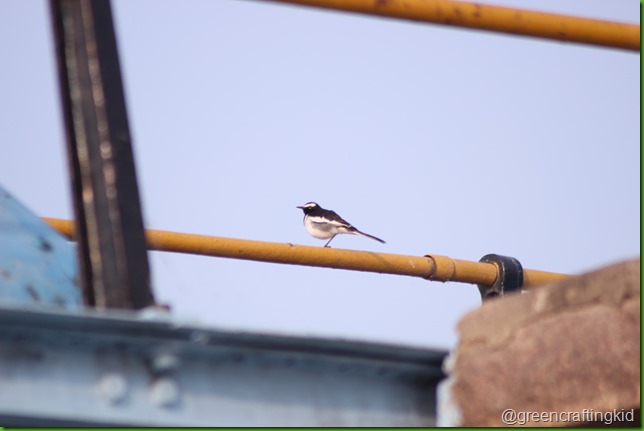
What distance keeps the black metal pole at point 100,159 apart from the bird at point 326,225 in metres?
12.0

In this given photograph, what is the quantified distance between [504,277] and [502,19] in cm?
270

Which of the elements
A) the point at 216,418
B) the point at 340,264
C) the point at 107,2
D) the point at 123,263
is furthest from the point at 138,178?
the point at 340,264

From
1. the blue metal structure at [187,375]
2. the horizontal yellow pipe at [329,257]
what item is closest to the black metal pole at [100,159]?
the blue metal structure at [187,375]

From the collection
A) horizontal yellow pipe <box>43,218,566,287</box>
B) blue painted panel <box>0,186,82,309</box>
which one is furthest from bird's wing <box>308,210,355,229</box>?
blue painted panel <box>0,186,82,309</box>

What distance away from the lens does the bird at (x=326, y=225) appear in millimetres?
15922

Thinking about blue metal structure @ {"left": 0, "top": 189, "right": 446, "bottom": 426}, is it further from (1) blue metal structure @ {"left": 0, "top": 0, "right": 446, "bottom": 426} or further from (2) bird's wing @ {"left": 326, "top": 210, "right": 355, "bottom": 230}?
(2) bird's wing @ {"left": 326, "top": 210, "right": 355, "bottom": 230}

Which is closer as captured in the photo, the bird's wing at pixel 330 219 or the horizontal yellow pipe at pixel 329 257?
the horizontal yellow pipe at pixel 329 257

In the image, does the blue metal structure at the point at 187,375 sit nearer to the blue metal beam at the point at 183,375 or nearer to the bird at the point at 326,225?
the blue metal beam at the point at 183,375

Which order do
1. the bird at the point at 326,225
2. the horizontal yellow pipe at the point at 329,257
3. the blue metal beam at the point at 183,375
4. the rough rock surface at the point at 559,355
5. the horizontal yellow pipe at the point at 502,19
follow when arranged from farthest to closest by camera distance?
the bird at the point at 326,225, the horizontal yellow pipe at the point at 329,257, the horizontal yellow pipe at the point at 502,19, the rough rock surface at the point at 559,355, the blue metal beam at the point at 183,375

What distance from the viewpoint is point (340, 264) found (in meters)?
6.95

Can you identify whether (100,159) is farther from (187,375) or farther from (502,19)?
(502,19)

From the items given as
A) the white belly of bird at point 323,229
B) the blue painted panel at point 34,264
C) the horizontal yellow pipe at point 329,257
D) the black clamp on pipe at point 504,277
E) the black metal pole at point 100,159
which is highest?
the black metal pole at point 100,159

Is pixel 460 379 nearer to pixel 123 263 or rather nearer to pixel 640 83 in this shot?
pixel 123 263

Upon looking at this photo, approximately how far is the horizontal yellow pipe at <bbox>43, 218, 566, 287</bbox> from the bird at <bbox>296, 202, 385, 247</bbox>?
861 centimetres
